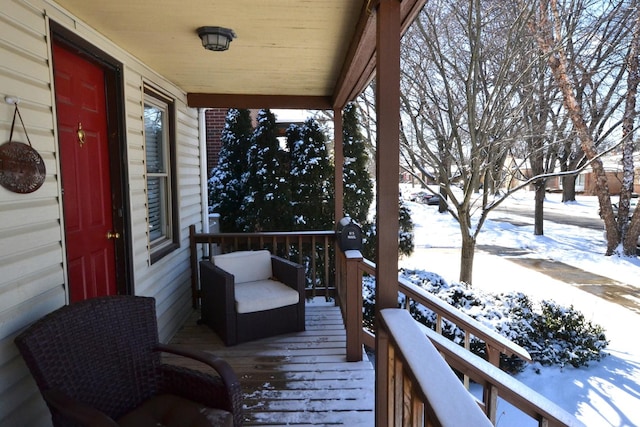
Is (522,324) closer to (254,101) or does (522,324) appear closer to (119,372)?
(254,101)

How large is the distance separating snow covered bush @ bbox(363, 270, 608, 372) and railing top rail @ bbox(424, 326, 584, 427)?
319cm

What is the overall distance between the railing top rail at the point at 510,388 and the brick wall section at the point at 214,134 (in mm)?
7373

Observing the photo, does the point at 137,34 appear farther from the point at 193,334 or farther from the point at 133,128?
the point at 193,334

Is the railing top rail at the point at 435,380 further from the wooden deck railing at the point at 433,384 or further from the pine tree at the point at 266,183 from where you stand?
the pine tree at the point at 266,183

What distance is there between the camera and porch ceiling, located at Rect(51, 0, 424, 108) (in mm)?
2203

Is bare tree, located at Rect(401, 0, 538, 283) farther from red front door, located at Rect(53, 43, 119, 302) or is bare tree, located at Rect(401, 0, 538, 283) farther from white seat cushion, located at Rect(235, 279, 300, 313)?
red front door, located at Rect(53, 43, 119, 302)

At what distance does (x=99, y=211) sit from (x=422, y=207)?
20365 millimetres

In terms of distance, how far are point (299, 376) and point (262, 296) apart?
838 millimetres

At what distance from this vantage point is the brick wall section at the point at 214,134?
8391mm

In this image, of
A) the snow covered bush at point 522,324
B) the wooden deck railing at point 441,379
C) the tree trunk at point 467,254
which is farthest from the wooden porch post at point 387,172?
the tree trunk at point 467,254

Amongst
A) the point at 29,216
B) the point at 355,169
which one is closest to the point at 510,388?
the point at 29,216

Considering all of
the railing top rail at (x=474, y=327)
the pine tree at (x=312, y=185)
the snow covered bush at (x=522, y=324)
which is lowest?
the snow covered bush at (x=522, y=324)

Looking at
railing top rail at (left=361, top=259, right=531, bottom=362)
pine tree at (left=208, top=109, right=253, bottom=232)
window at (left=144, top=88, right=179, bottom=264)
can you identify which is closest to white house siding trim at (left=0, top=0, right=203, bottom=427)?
window at (left=144, top=88, right=179, bottom=264)

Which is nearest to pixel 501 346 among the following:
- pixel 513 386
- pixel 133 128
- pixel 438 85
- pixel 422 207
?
pixel 513 386
